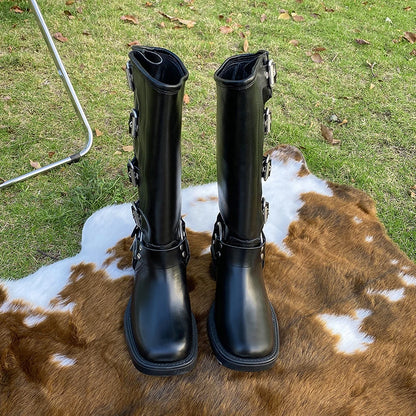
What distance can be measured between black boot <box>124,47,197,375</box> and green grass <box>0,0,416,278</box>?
28.5 inches

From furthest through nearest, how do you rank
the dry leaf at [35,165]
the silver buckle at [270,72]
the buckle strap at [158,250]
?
the dry leaf at [35,165] → the buckle strap at [158,250] → the silver buckle at [270,72]

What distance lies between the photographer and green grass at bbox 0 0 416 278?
7.13ft

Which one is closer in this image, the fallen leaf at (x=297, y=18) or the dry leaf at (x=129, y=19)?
the dry leaf at (x=129, y=19)

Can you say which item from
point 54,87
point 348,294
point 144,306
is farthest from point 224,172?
point 54,87

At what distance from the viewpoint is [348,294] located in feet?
5.60

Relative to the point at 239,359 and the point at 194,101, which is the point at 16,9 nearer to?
the point at 194,101

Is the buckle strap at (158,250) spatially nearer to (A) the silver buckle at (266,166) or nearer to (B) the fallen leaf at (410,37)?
(A) the silver buckle at (266,166)

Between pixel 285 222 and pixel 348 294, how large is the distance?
1.47 feet

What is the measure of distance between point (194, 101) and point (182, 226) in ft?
5.19

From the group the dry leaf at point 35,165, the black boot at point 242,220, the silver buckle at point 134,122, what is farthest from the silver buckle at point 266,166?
the dry leaf at point 35,165

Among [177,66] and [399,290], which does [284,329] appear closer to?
[399,290]

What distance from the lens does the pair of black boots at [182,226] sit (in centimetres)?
121

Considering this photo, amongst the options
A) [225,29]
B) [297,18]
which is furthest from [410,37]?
[225,29]

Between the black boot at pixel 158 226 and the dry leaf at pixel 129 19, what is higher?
the black boot at pixel 158 226
